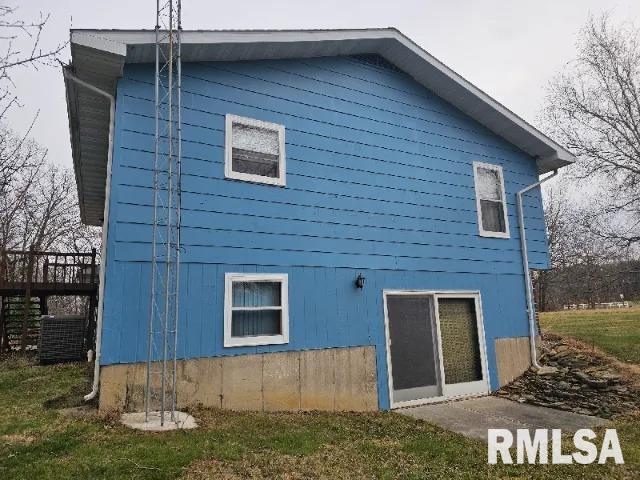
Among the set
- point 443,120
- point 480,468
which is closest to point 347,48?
point 443,120

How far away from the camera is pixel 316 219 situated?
7.93 metres

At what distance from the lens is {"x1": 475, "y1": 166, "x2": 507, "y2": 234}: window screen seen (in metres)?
10.4

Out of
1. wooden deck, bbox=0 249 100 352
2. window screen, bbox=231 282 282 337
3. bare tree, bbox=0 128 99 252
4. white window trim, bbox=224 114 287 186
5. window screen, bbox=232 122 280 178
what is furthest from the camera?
bare tree, bbox=0 128 99 252

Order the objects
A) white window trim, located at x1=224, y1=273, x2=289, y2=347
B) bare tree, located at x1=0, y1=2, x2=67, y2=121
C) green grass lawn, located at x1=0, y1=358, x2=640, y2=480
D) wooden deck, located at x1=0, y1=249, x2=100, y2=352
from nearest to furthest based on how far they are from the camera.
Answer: green grass lawn, located at x1=0, y1=358, x2=640, y2=480 < bare tree, located at x1=0, y1=2, x2=67, y2=121 < white window trim, located at x1=224, y1=273, x2=289, y2=347 < wooden deck, located at x1=0, y1=249, x2=100, y2=352

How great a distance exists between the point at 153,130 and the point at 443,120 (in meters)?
6.63

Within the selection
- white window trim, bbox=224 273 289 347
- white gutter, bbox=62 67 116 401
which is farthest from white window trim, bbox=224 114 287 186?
white gutter, bbox=62 67 116 401

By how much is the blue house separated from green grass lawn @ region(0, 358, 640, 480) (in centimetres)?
92

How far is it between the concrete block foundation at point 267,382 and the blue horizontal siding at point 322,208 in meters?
0.18

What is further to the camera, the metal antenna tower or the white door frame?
the white door frame

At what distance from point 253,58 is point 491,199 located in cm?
649

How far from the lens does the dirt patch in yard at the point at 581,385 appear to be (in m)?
8.04

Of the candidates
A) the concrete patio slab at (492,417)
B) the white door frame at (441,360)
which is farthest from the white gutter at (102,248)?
the concrete patio slab at (492,417)

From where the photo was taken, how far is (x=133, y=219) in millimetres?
6309

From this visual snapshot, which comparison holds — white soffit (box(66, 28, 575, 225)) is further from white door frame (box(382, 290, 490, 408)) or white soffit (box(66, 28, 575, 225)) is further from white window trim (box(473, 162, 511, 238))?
white door frame (box(382, 290, 490, 408))
